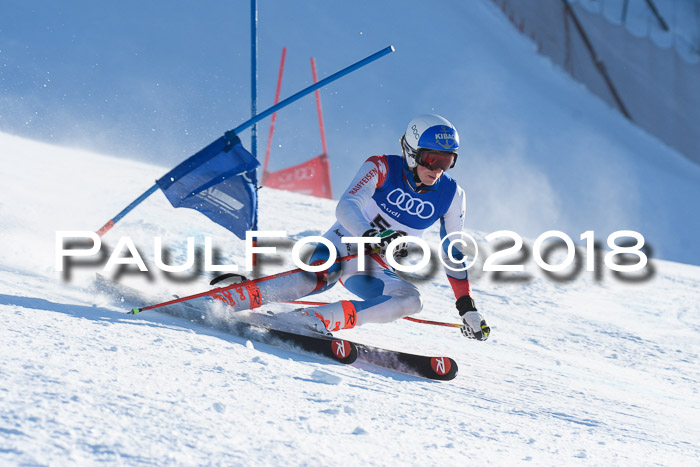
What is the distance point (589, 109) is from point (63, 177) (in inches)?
565

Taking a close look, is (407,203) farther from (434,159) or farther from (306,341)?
(306,341)

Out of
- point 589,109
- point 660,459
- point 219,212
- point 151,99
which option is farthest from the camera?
point 589,109

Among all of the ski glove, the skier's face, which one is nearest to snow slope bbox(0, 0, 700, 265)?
the skier's face

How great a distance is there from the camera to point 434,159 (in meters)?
3.67

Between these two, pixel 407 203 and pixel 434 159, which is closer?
pixel 434 159

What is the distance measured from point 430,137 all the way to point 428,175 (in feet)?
0.68

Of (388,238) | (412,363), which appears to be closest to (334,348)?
(412,363)

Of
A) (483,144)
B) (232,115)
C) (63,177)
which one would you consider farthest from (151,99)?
(63,177)

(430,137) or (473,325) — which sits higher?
(430,137)

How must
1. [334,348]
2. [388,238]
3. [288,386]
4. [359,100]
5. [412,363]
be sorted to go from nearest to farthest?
1. [288,386]
2. [334,348]
3. [412,363]
4. [388,238]
5. [359,100]

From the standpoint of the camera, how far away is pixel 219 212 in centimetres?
438

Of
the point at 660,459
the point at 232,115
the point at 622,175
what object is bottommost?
the point at 660,459

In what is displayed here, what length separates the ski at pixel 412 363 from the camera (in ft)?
10.4

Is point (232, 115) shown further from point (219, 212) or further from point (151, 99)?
point (219, 212)
